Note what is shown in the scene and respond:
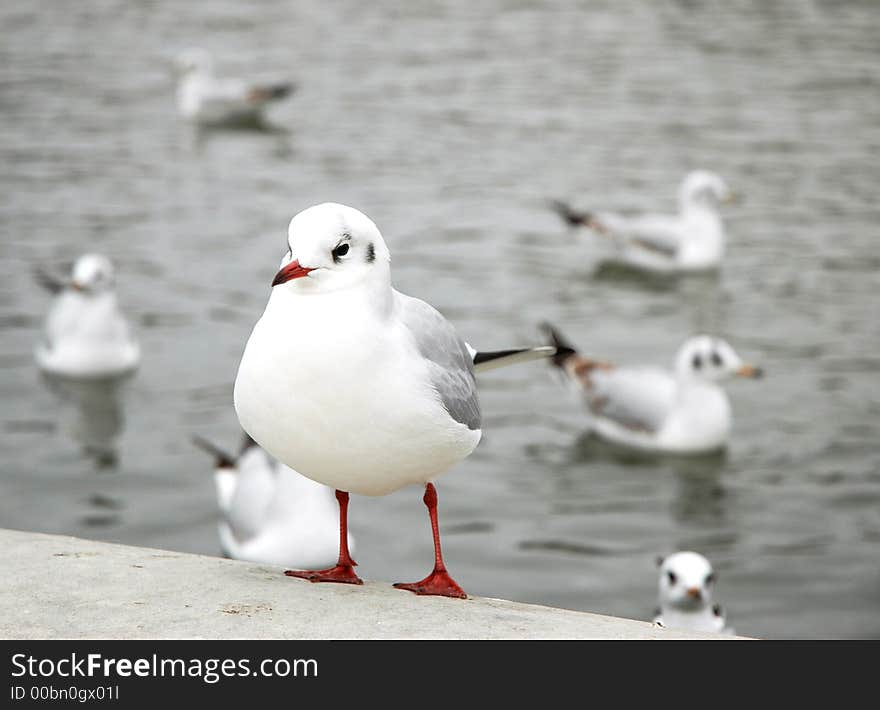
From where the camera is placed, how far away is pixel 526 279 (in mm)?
14688

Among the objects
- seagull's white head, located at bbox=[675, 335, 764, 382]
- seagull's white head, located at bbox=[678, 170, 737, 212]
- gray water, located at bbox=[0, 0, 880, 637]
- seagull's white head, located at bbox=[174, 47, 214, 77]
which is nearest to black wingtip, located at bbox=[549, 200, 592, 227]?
gray water, located at bbox=[0, 0, 880, 637]

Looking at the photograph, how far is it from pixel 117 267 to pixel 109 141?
15.9 ft

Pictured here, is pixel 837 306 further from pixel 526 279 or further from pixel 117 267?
pixel 117 267

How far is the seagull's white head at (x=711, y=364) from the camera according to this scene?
1127 centimetres

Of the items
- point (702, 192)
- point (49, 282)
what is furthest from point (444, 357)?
point (702, 192)

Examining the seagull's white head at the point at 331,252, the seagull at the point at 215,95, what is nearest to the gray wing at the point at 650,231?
the seagull at the point at 215,95

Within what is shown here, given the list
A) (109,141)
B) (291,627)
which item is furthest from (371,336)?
(109,141)

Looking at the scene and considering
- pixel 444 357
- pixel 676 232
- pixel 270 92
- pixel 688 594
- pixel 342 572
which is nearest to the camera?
pixel 444 357

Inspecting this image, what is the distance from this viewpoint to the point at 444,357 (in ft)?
15.9

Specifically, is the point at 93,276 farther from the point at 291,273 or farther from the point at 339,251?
the point at 291,273

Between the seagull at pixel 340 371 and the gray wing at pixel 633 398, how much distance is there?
6872 millimetres

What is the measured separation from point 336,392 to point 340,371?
0.06 meters

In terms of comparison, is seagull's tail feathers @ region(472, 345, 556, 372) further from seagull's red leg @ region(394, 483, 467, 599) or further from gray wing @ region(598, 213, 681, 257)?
gray wing @ region(598, 213, 681, 257)

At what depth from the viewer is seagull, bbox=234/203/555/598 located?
438 centimetres
